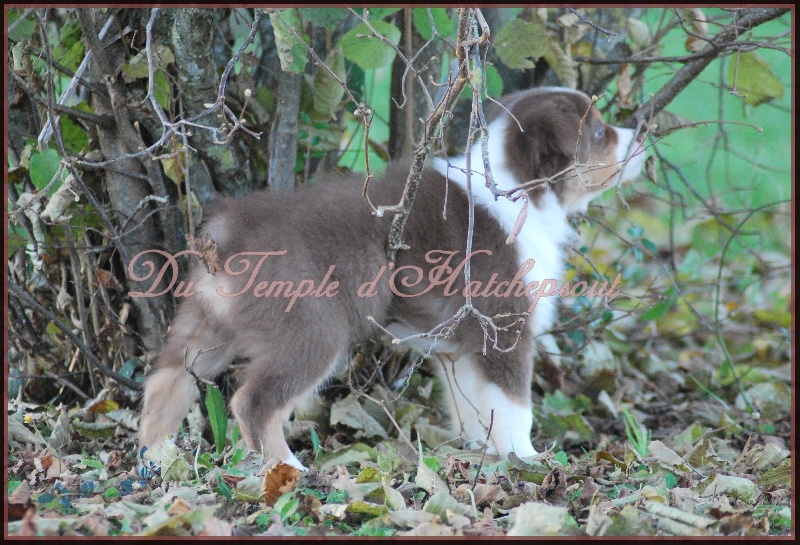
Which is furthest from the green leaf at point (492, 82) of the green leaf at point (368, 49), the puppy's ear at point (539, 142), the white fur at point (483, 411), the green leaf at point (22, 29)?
the green leaf at point (22, 29)

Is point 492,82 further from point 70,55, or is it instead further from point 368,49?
point 70,55

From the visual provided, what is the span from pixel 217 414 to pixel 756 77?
294 cm

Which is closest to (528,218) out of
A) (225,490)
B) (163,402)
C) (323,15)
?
(323,15)

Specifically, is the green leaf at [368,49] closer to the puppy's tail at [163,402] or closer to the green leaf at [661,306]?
→ the puppy's tail at [163,402]

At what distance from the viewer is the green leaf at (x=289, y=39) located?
3.13 m

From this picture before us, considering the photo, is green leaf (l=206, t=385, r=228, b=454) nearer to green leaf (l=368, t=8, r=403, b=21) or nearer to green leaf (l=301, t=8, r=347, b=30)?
green leaf (l=301, t=8, r=347, b=30)

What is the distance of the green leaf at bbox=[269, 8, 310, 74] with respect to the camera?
10.3 feet

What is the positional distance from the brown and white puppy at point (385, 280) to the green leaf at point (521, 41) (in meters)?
0.19

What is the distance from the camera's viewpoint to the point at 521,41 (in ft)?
12.5

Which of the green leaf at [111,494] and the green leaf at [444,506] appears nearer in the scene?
the green leaf at [444,506]

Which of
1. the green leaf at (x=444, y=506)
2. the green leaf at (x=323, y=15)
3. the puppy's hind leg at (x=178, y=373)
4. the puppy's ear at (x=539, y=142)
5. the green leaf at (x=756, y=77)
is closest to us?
the green leaf at (x=444, y=506)

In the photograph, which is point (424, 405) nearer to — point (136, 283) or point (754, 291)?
point (136, 283)

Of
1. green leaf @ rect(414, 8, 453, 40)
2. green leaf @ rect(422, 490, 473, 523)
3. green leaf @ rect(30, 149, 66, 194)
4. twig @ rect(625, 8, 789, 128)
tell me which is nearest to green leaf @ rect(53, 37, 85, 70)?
green leaf @ rect(30, 149, 66, 194)

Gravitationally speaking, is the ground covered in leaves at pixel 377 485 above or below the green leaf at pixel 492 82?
below
